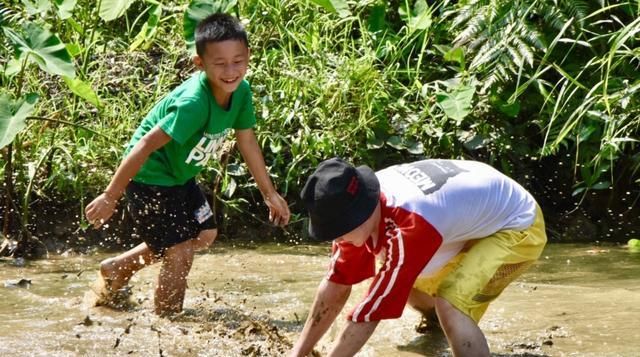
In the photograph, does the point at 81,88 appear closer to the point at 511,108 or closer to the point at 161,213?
the point at 161,213

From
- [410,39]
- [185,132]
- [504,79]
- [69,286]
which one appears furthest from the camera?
[410,39]

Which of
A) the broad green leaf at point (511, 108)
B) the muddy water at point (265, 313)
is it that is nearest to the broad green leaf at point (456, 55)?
the broad green leaf at point (511, 108)

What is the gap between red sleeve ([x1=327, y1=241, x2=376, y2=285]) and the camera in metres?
3.52

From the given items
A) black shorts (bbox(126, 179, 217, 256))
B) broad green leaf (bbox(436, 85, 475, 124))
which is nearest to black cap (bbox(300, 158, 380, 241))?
black shorts (bbox(126, 179, 217, 256))

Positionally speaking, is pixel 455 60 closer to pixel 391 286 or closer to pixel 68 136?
pixel 68 136

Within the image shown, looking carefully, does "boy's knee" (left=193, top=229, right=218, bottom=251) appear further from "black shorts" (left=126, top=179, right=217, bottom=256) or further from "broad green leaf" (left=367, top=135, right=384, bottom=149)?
"broad green leaf" (left=367, top=135, right=384, bottom=149)

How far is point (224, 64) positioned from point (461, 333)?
1.49 m

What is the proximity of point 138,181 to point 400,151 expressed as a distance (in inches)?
81.6

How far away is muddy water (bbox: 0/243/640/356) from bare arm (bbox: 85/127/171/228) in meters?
0.46

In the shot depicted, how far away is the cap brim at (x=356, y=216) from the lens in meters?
3.18

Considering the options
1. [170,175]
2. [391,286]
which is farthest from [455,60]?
[391,286]

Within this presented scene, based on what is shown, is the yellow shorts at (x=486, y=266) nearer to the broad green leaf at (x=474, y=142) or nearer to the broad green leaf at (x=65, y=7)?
the broad green leaf at (x=474, y=142)

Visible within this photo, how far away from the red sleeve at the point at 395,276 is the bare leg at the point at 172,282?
1397 millimetres

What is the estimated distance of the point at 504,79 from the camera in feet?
20.0
